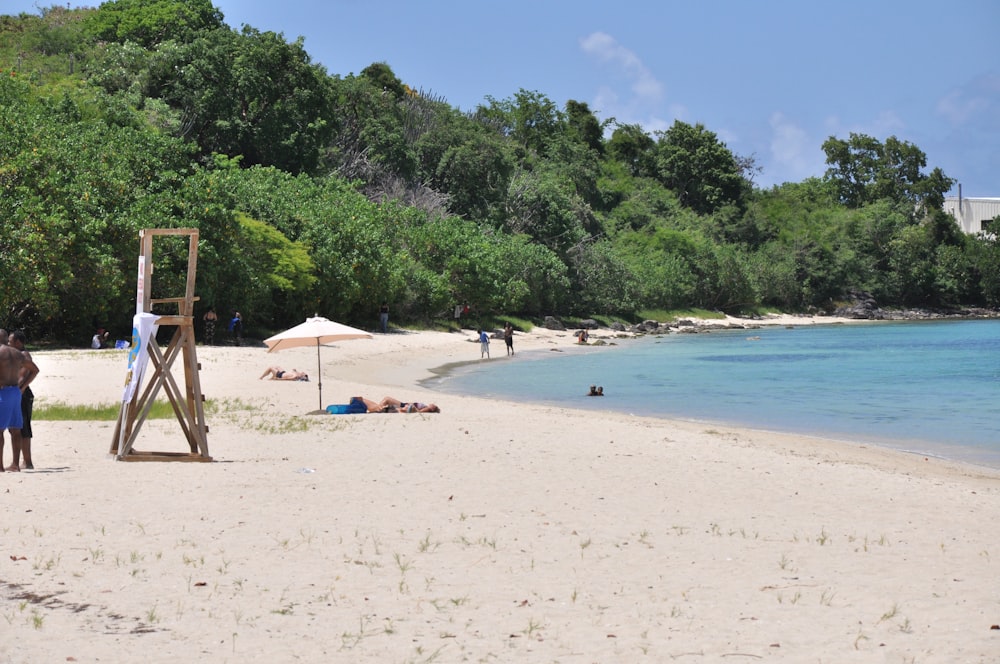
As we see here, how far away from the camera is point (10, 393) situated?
11539 millimetres

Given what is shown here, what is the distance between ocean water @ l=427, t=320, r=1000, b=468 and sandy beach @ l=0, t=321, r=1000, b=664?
515cm

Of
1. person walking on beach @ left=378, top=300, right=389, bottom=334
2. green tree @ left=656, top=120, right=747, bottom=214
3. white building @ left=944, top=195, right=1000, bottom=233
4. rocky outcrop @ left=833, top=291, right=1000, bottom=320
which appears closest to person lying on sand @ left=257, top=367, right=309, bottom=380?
person walking on beach @ left=378, top=300, right=389, bottom=334

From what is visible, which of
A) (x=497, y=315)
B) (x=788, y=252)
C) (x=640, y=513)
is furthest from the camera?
(x=788, y=252)

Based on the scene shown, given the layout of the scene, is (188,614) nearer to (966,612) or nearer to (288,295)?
(966,612)

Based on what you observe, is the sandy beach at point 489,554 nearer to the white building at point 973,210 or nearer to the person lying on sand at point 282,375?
the person lying on sand at point 282,375

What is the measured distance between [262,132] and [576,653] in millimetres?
52802

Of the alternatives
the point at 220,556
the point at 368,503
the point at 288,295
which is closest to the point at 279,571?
the point at 220,556

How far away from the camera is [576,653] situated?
598cm

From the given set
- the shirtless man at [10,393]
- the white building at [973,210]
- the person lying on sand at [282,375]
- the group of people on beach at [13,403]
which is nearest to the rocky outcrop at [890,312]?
the white building at [973,210]

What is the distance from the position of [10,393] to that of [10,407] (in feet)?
0.61

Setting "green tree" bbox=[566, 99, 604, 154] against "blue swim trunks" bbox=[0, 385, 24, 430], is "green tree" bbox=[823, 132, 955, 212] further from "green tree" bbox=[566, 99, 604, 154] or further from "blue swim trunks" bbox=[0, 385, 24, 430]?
"blue swim trunks" bbox=[0, 385, 24, 430]

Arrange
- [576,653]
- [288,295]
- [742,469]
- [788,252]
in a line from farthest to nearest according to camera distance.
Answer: [788,252] → [288,295] → [742,469] → [576,653]

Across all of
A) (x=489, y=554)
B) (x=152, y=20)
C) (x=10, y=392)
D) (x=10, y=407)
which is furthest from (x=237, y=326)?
(x=152, y=20)

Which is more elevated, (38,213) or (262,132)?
(262,132)
